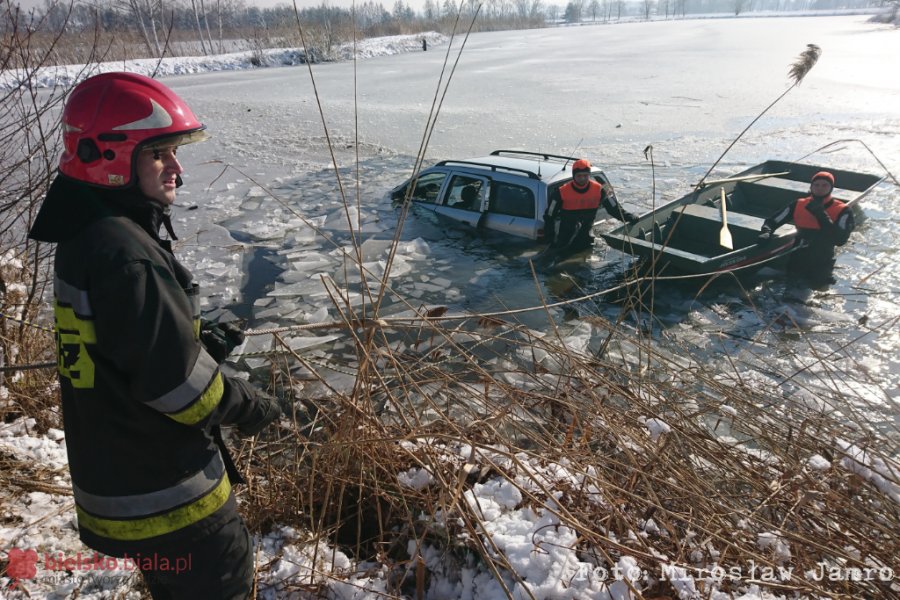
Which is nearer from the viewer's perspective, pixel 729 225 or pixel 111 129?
pixel 111 129

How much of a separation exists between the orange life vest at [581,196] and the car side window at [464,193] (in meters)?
1.43

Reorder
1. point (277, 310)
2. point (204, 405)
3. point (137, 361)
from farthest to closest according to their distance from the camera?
point (277, 310) < point (204, 405) < point (137, 361)

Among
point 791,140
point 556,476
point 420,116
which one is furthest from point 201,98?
point 556,476

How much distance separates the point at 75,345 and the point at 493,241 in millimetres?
6950

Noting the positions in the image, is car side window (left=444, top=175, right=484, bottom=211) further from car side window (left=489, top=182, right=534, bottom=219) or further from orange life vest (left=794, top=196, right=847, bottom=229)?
orange life vest (left=794, top=196, right=847, bottom=229)

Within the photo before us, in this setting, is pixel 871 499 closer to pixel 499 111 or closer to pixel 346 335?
pixel 346 335

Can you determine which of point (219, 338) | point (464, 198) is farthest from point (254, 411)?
point (464, 198)

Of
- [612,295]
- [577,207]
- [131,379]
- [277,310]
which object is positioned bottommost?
[612,295]

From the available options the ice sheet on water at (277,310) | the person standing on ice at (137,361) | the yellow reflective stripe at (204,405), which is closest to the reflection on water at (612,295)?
the ice sheet on water at (277,310)

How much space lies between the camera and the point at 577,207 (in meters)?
7.26

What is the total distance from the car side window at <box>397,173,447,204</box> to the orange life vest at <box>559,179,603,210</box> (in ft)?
7.07

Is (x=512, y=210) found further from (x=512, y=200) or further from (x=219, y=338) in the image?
(x=219, y=338)

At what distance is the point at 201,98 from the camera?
2048 cm

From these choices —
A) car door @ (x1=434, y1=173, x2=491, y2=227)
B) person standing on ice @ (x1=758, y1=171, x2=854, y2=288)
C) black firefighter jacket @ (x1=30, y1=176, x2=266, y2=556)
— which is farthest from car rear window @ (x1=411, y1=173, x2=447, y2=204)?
black firefighter jacket @ (x1=30, y1=176, x2=266, y2=556)
